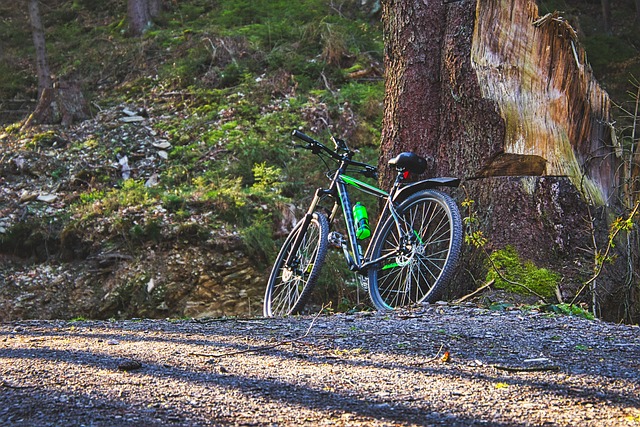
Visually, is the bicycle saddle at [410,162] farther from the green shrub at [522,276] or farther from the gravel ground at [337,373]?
the gravel ground at [337,373]

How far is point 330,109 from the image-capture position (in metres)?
11.3

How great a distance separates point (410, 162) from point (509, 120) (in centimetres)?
78

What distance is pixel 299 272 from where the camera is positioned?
20.1 feet

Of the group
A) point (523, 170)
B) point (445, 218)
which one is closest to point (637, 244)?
point (523, 170)

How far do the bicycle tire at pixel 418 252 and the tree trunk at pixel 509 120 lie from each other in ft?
0.93

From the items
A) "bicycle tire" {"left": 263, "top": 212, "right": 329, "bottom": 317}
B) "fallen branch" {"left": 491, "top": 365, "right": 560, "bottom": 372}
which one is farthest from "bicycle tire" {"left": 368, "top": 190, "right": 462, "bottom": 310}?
"fallen branch" {"left": 491, "top": 365, "right": 560, "bottom": 372}

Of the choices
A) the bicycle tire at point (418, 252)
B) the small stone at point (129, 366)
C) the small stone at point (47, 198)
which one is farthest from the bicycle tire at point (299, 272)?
the small stone at point (47, 198)

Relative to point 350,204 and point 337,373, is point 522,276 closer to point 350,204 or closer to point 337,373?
point 350,204

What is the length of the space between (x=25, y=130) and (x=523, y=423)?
441 inches

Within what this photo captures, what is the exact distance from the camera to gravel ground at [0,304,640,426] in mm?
2453

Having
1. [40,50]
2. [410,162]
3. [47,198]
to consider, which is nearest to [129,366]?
[410,162]

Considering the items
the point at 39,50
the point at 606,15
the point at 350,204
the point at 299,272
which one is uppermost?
the point at 606,15

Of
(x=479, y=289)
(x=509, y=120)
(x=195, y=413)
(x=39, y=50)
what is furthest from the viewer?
(x=39, y=50)

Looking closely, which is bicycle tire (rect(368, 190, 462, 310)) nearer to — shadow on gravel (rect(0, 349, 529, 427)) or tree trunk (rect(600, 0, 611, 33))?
shadow on gravel (rect(0, 349, 529, 427))
